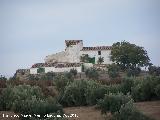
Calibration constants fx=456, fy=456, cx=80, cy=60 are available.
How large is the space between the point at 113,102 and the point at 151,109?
3.20 m

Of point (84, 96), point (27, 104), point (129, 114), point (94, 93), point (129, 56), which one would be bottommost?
point (129, 114)

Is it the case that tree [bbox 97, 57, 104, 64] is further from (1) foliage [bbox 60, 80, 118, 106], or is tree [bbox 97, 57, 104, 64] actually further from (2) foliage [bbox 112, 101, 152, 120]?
(2) foliage [bbox 112, 101, 152, 120]

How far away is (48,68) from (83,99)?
36.2 m

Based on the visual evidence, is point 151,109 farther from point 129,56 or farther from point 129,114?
point 129,56

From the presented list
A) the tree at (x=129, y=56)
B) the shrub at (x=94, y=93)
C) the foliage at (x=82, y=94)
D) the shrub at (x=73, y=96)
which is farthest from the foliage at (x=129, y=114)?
the tree at (x=129, y=56)

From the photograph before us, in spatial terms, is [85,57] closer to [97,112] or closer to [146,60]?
[146,60]

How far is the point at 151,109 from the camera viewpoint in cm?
2498

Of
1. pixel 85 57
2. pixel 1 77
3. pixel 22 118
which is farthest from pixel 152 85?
pixel 85 57

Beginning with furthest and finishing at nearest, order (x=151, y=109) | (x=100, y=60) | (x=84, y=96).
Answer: (x=100, y=60)
(x=84, y=96)
(x=151, y=109)

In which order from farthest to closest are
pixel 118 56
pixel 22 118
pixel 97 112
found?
pixel 118 56 → pixel 97 112 → pixel 22 118

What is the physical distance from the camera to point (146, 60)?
64.7 meters

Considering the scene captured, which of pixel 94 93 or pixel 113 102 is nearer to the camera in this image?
pixel 113 102

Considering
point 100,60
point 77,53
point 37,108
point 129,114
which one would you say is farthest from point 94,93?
point 77,53

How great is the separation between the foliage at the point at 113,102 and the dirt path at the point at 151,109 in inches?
60.7
